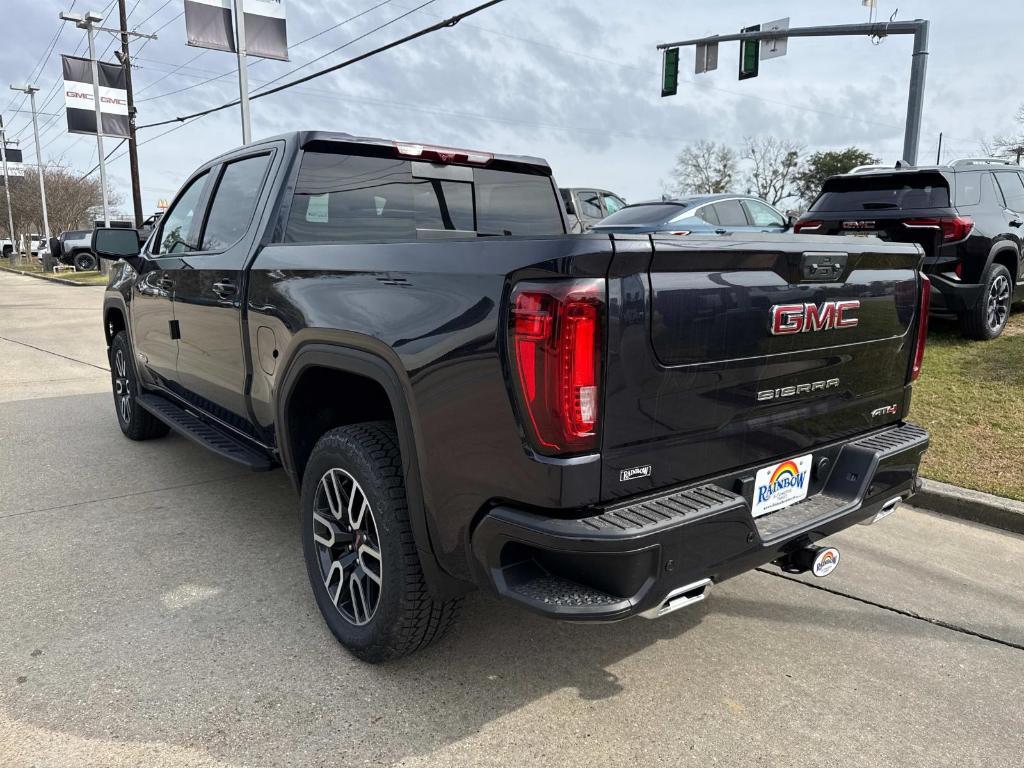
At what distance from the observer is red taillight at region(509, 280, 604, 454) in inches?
77.6

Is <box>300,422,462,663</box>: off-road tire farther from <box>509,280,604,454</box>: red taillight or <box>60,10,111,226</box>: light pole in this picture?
<box>60,10,111,226</box>: light pole

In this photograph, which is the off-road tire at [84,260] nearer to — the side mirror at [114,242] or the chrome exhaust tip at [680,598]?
the side mirror at [114,242]

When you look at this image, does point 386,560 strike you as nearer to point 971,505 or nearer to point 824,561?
point 824,561

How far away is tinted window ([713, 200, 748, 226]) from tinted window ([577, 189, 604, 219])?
188 inches

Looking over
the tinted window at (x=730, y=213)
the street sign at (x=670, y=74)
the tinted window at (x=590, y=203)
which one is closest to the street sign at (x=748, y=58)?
the street sign at (x=670, y=74)

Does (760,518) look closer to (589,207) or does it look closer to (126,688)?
(126,688)

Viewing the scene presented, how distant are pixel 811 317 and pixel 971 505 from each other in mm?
2634

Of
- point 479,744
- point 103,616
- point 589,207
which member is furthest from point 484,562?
point 589,207

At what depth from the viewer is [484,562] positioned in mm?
2174

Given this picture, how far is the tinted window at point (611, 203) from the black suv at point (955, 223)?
8.47 meters

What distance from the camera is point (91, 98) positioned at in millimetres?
28641

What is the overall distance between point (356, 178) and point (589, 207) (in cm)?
1311

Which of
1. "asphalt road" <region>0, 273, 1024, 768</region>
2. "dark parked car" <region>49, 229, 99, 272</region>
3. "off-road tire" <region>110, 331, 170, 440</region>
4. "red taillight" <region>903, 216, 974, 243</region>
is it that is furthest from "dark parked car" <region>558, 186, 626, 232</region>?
"dark parked car" <region>49, 229, 99, 272</region>

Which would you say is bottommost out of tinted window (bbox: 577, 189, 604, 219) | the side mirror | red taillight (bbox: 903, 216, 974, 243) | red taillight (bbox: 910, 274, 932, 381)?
red taillight (bbox: 910, 274, 932, 381)
